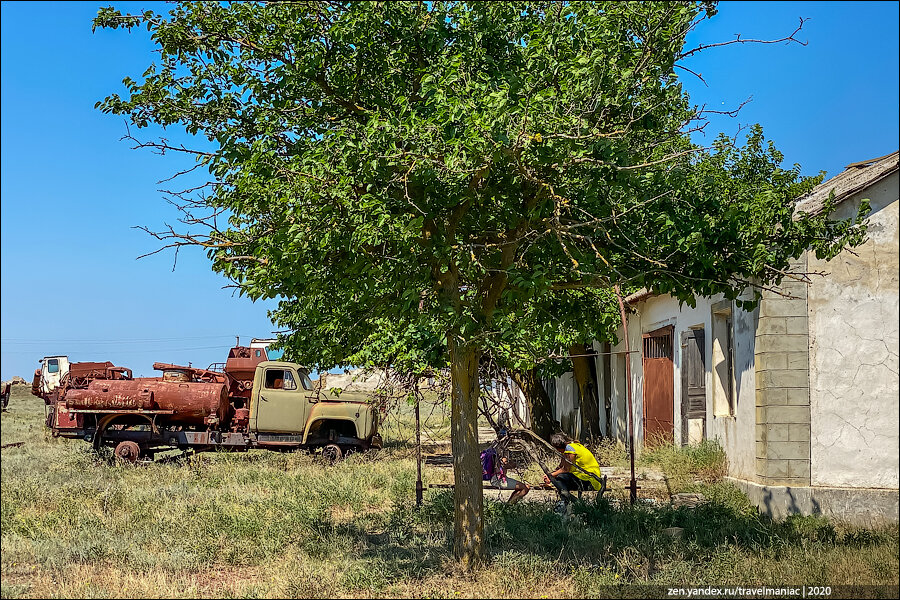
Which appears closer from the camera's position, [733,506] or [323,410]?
[733,506]

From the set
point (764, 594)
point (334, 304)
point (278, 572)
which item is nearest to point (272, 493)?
point (278, 572)

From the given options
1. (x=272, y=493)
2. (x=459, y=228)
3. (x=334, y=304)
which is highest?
(x=459, y=228)

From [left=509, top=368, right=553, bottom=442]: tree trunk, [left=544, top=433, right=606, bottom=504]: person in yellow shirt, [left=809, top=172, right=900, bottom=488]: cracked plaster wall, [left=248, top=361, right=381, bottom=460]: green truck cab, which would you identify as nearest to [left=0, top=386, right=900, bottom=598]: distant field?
[left=544, top=433, right=606, bottom=504]: person in yellow shirt

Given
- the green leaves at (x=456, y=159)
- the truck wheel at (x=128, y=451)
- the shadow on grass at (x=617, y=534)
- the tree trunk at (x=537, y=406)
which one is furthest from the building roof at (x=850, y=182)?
the truck wheel at (x=128, y=451)

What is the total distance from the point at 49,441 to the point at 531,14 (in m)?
15.9

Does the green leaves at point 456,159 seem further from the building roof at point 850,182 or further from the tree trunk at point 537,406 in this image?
the tree trunk at point 537,406

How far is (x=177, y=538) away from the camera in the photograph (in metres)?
8.69

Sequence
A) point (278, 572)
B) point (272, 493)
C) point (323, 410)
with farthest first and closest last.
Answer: point (323, 410) < point (272, 493) < point (278, 572)

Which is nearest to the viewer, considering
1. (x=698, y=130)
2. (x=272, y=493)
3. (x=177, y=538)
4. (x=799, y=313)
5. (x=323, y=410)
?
(x=698, y=130)

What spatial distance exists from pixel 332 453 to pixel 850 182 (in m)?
12.0

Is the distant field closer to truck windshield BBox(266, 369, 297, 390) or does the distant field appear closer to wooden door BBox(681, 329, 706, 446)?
wooden door BBox(681, 329, 706, 446)

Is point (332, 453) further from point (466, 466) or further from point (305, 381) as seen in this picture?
point (466, 466)

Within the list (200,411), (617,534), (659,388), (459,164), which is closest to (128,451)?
(200,411)

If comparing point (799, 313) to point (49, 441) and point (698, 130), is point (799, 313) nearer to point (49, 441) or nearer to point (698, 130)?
point (698, 130)
